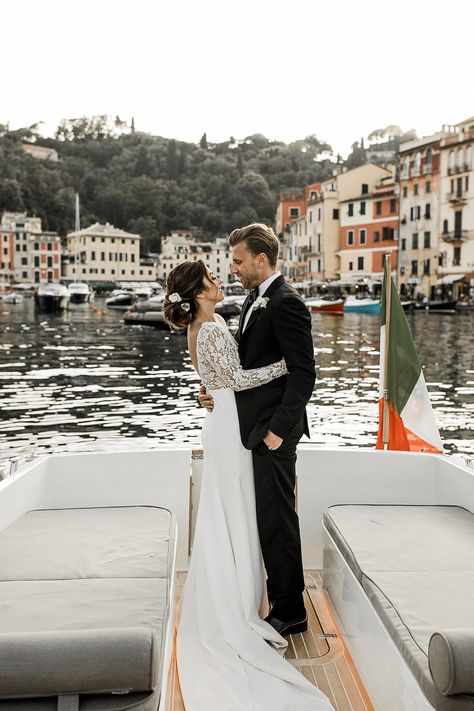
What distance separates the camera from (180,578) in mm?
3707

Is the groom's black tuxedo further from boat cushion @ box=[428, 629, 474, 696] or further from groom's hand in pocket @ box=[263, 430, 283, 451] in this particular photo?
boat cushion @ box=[428, 629, 474, 696]

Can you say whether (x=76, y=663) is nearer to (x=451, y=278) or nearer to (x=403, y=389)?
(x=403, y=389)

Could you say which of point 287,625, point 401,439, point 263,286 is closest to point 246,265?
point 263,286

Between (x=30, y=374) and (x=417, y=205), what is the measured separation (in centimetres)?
4237

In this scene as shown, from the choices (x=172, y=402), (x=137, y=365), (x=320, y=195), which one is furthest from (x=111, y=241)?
(x=172, y=402)

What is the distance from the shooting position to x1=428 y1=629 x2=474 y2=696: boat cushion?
184 centimetres

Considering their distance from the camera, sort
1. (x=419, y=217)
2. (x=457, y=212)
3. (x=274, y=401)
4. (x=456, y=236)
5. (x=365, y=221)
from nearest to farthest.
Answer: (x=274, y=401)
(x=456, y=236)
(x=457, y=212)
(x=419, y=217)
(x=365, y=221)

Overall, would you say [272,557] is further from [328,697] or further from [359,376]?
[359,376]

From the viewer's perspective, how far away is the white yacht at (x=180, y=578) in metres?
1.86

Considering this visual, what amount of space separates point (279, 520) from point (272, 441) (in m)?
0.36

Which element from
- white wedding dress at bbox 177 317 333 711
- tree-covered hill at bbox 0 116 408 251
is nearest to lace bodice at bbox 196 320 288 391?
white wedding dress at bbox 177 317 333 711

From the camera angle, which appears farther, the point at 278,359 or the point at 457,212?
the point at 457,212

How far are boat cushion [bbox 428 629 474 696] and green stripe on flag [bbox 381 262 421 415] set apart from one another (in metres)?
2.47

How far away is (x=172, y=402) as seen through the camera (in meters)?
15.0
